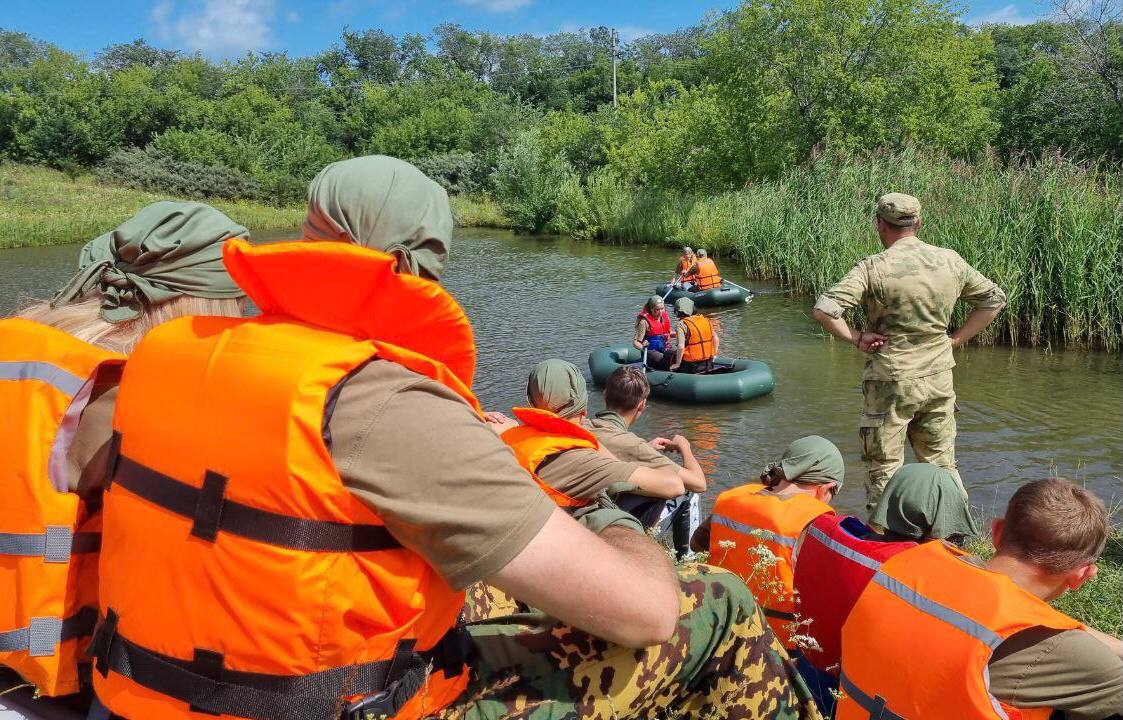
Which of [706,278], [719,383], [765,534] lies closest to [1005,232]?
[719,383]

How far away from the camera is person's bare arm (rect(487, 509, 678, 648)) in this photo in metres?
1.42

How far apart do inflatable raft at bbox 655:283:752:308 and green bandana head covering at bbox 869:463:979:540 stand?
37.8 feet

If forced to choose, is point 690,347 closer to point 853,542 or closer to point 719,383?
point 719,383

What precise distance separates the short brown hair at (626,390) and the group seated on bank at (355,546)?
2423 mm

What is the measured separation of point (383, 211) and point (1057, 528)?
6.07 feet

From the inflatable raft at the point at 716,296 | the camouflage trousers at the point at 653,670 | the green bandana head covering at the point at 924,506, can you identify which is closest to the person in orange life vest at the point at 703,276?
the inflatable raft at the point at 716,296

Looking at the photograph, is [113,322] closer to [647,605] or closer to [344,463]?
[344,463]

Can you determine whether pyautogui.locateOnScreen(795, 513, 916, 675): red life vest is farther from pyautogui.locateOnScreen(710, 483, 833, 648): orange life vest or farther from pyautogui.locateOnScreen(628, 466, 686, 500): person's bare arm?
pyautogui.locateOnScreen(628, 466, 686, 500): person's bare arm

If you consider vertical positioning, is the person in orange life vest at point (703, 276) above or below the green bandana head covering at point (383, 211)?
below

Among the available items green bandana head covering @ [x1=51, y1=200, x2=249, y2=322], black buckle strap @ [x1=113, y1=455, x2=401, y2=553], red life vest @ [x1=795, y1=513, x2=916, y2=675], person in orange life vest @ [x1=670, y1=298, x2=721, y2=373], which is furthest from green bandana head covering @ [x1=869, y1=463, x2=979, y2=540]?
person in orange life vest @ [x1=670, y1=298, x2=721, y2=373]

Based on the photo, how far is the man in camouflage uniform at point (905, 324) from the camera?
4621 mm

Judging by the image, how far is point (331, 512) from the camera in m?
1.38

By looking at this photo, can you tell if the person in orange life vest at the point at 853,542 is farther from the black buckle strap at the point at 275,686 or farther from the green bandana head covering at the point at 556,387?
the black buckle strap at the point at 275,686

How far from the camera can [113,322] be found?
2.34 meters
